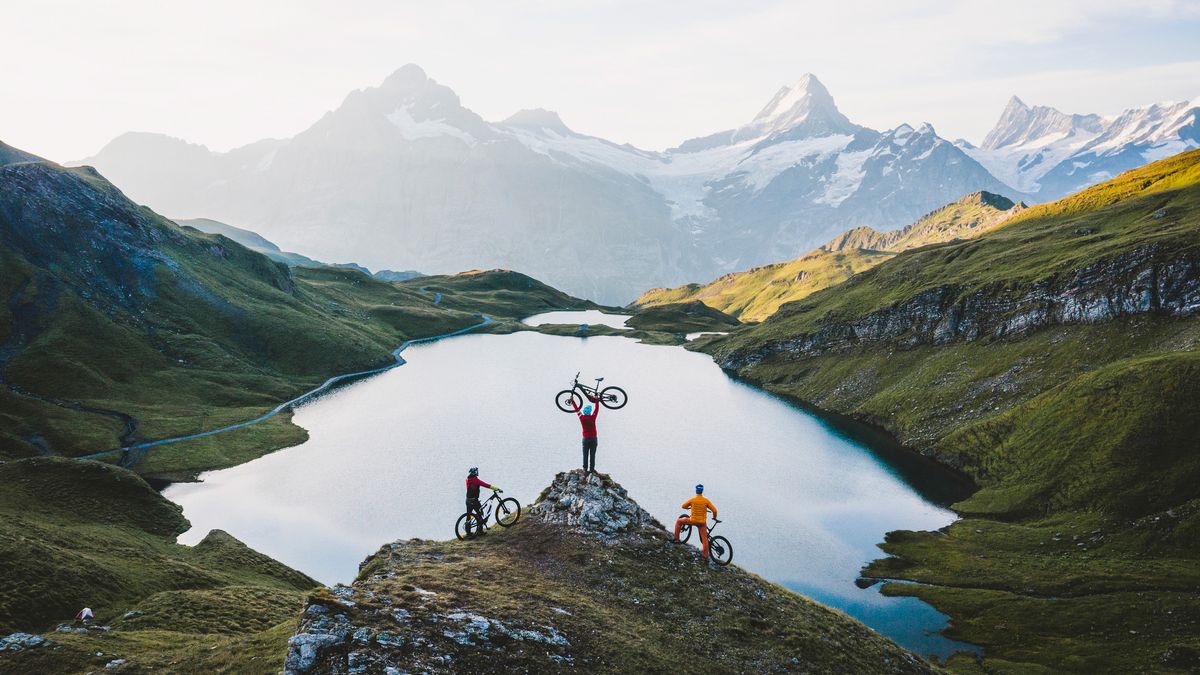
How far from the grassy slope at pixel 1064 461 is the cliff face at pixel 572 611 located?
2399cm

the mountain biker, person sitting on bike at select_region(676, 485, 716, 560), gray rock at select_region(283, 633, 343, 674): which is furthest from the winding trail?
person sitting on bike at select_region(676, 485, 716, 560)

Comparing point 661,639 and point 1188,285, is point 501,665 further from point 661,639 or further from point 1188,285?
point 1188,285

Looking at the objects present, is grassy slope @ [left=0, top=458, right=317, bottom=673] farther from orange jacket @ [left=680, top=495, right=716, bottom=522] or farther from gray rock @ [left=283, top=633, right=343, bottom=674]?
orange jacket @ [left=680, top=495, right=716, bottom=522]

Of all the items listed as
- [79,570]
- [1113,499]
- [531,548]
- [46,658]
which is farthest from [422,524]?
[1113,499]

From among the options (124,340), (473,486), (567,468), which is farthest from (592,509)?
(124,340)

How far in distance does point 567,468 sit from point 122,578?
58527 millimetres

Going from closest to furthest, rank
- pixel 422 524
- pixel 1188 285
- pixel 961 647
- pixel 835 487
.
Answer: pixel 961 647 → pixel 422 524 → pixel 835 487 → pixel 1188 285

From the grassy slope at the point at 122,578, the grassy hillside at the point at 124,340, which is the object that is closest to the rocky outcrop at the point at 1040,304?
the grassy slope at the point at 122,578

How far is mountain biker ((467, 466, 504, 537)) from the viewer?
125 ft

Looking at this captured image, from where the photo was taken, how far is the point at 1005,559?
67.1 meters

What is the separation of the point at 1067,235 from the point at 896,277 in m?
42.5

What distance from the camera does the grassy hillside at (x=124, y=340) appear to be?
354 feet

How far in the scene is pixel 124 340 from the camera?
142250 millimetres

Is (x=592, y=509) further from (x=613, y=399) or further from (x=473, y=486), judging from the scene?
(x=613, y=399)
